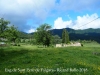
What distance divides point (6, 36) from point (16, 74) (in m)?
32.6

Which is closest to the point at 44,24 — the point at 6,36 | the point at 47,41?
the point at 47,41

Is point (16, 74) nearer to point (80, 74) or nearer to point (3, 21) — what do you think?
point (80, 74)

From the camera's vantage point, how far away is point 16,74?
1454 centimetres

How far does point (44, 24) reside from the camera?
121188 millimetres

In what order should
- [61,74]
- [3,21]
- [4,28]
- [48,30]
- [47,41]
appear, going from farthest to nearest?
[48,30] → [47,41] → [3,21] → [4,28] → [61,74]

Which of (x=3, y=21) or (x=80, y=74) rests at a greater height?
(x=3, y=21)

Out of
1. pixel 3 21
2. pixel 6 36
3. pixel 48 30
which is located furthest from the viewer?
pixel 48 30

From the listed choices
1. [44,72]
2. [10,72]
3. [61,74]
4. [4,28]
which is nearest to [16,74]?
[10,72]

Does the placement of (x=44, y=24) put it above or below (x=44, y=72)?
above

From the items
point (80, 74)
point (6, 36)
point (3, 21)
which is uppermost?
point (3, 21)

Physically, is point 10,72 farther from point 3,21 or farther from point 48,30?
point 48,30

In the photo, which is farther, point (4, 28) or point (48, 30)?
point (48, 30)

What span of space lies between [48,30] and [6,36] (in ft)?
245

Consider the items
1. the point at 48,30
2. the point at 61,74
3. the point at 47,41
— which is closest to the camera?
the point at 61,74
